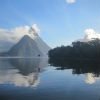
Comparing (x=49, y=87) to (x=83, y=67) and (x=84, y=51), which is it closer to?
(x=83, y=67)

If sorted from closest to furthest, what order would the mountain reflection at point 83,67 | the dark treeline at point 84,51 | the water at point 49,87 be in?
the water at point 49,87, the mountain reflection at point 83,67, the dark treeline at point 84,51

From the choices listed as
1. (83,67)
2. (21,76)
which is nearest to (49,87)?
(21,76)

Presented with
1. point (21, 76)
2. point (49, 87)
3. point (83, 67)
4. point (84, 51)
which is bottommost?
point (49, 87)

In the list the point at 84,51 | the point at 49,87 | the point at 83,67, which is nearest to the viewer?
the point at 49,87

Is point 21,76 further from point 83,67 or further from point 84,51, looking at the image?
point 84,51

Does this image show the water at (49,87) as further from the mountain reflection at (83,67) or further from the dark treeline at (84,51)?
the dark treeline at (84,51)

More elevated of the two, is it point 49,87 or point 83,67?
point 83,67

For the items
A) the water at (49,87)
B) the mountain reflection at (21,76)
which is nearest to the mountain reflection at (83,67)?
the water at (49,87)

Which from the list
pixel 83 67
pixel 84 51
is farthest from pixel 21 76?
pixel 84 51

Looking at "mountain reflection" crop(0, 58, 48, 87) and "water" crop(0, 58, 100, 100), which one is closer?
"water" crop(0, 58, 100, 100)

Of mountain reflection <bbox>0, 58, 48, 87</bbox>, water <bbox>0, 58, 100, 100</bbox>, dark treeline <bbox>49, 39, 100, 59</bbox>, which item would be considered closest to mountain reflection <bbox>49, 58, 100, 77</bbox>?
water <bbox>0, 58, 100, 100</bbox>

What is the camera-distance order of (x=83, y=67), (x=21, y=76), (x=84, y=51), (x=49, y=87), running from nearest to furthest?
(x=49, y=87)
(x=21, y=76)
(x=83, y=67)
(x=84, y=51)

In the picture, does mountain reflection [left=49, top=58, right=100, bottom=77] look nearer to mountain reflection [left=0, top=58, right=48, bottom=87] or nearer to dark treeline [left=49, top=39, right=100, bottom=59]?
mountain reflection [left=0, top=58, right=48, bottom=87]

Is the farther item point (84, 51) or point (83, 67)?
point (84, 51)
